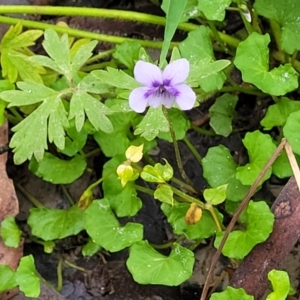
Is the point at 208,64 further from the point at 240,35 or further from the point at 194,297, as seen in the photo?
the point at 194,297

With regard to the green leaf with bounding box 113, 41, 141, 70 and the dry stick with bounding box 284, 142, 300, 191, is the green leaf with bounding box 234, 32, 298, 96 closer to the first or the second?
the dry stick with bounding box 284, 142, 300, 191

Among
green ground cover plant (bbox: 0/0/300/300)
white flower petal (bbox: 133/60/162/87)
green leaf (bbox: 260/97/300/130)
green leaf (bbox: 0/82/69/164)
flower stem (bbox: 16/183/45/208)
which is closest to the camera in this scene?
white flower petal (bbox: 133/60/162/87)

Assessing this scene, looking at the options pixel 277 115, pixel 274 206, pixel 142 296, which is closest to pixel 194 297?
pixel 142 296

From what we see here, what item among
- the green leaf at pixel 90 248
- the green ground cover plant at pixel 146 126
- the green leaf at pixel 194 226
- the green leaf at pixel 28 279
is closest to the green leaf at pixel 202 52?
the green ground cover plant at pixel 146 126

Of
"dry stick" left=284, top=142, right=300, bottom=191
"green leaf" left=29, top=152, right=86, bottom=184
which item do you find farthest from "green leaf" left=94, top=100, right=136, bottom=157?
"dry stick" left=284, top=142, right=300, bottom=191

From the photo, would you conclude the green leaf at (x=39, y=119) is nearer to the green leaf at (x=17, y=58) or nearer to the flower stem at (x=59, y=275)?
the green leaf at (x=17, y=58)
